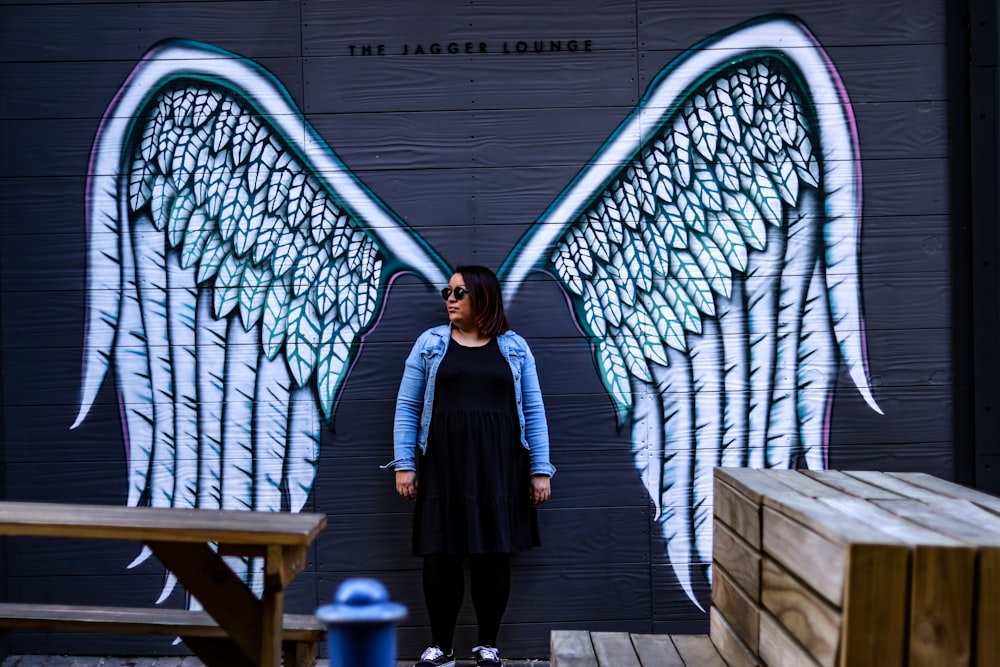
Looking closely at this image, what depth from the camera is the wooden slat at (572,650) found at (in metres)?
2.33

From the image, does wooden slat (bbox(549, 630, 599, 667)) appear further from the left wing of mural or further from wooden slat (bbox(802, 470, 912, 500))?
the left wing of mural

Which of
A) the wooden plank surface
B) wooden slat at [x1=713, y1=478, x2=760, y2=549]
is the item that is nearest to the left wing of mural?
the wooden plank surface

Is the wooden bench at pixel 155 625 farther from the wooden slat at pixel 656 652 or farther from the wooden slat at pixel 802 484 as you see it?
the wooden slat at pixel 802 484

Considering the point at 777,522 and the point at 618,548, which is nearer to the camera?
the point at 777,522

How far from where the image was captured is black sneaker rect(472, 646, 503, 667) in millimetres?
3508

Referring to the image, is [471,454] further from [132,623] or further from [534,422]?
[132,623]

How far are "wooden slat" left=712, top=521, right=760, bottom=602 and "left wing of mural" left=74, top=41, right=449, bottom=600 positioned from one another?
179cm

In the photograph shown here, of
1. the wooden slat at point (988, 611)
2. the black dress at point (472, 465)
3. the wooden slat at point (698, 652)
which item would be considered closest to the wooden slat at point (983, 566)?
the wooden slat at point (988, 611)

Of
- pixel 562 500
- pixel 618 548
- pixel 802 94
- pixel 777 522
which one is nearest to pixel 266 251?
pixel 562 500

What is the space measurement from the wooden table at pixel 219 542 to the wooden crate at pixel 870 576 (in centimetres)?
115

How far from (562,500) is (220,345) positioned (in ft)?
5.07

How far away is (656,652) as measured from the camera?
244cm

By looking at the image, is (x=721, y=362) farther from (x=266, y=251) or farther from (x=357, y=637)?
(x=357, y=637)

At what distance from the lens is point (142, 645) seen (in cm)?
384
